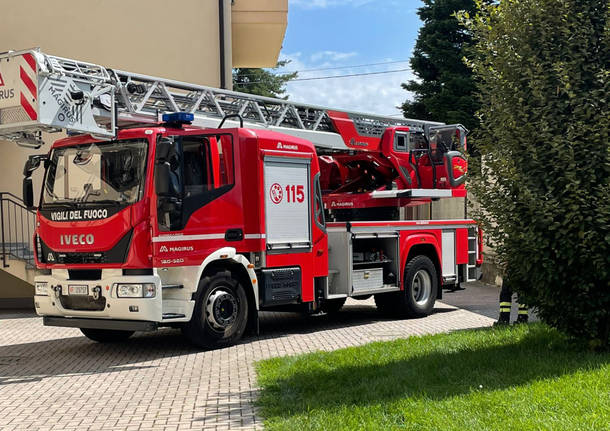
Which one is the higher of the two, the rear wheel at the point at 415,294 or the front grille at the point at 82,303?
the front grille at the point at 82,303

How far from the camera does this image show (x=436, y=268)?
555 inches

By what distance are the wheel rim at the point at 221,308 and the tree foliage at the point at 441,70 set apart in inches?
768

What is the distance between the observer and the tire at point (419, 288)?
13.2 meters

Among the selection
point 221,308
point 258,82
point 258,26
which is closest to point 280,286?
point 221,308

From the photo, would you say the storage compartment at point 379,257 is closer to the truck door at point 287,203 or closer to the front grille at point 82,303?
the truck door at point 287,203

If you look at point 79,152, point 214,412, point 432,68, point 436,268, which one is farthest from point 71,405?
point 432,68

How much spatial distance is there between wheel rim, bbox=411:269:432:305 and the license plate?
19.7 feet

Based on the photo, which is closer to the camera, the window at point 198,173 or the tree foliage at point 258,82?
the window at point 198,173

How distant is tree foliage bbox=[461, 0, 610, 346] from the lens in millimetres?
7348

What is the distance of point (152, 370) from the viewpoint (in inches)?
355

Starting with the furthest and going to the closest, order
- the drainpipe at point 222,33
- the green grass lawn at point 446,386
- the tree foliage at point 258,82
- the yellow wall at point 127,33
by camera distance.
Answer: the tree foliage at point 258,82, the drainpipe at point 222,33, the yellow wall at point 127,33, the green grass lawn at point 446,386

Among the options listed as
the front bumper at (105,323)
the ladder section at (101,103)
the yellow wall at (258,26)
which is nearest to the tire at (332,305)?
the ladder section at (101,103)

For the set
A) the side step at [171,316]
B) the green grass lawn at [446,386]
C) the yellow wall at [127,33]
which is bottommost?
the green grass lawn at [446,386]

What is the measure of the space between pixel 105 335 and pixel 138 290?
204 cm
